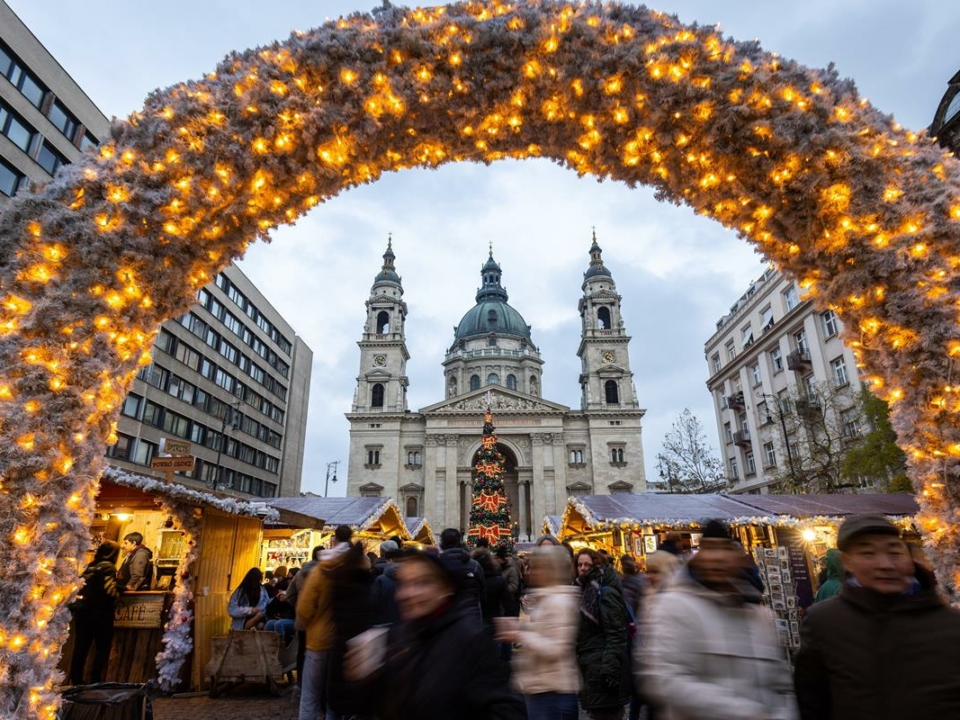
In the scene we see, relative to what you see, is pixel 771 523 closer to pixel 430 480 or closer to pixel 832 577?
pixel 832 577

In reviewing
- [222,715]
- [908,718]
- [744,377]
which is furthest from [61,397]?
[744,377]

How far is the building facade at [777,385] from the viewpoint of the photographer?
87.5ft

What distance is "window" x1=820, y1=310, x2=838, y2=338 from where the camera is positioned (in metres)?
27.5

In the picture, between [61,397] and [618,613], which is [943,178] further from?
[61,397]

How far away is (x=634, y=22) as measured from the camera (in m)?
4.81

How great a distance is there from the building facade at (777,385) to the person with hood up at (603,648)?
2224 cm

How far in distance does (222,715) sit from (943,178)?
10059 millimetres

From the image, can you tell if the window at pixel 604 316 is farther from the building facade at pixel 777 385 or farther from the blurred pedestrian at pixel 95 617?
the blurred pedestrian at pixel 95 617

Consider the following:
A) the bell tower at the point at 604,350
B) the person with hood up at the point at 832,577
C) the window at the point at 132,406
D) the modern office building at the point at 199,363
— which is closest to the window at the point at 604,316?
the bell tower at the point at 604,350

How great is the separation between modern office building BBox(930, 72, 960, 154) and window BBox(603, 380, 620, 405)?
124 feet

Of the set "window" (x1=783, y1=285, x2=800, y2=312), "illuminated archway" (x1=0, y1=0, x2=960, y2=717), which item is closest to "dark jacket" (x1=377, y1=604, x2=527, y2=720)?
"illuminated archway" (x1=0, y1=0, x2=960, y2=717)

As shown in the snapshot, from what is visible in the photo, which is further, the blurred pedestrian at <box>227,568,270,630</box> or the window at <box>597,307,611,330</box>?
the window at <box>597,307,611,330</box>

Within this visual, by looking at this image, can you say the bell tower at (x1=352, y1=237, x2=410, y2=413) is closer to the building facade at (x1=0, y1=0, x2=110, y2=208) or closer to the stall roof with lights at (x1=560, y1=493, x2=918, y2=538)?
the building facade at (x1=0, y1=0, x2=110, y2=208)

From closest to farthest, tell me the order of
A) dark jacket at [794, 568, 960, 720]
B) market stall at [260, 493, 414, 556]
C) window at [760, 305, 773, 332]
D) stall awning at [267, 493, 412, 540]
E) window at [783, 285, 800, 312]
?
dark jacket at [794, 568, 960, 720], stall awning at [267, 493, 412, 540], market stall at [260, 493, 414, 556], window at [783, 285, 800, 312], window at [760, 305, 773, 332]
